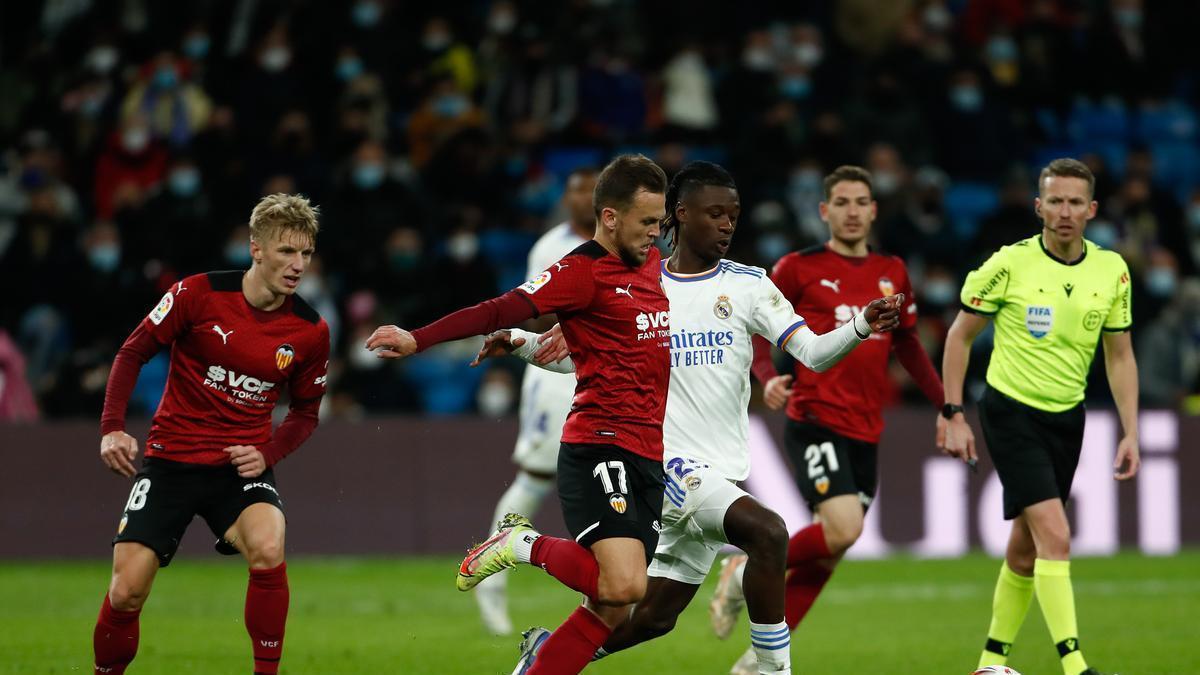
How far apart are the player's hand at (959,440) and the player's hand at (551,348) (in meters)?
2.11

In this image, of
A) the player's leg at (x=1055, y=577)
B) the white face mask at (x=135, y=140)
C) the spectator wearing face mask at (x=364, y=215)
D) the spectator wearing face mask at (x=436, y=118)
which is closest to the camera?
the player's leg at (x=1055, y=577)

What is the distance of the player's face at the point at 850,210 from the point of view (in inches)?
365

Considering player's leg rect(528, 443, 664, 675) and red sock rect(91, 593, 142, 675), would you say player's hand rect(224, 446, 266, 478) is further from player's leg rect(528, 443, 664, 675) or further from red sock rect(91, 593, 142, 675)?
player's leg rect(528, 443, 664, 675)

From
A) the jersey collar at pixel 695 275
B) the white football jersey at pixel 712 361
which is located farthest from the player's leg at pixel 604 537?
the jersey collar at pixel 695 275

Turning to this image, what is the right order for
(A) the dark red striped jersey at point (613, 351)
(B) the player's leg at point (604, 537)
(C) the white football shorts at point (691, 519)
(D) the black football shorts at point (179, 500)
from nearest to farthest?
(B) the player's leg at point (604, 537), (A) the dark red striped jersey at point (613, 351), (C) the white football shorts at point (691, 519), (D) the black football shorts at point (179, 500)

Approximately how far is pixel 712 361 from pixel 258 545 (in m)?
2.12

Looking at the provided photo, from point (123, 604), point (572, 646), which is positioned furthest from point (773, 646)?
point (123, 604)

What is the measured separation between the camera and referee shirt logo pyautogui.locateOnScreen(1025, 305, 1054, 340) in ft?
27.9

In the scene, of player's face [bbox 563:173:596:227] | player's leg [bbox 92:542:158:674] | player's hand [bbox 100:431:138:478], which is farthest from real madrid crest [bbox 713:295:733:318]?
player's face [bbox 563:173:596:227]

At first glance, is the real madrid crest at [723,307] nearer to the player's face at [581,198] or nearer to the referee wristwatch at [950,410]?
the referee wristwatch at [950,410]

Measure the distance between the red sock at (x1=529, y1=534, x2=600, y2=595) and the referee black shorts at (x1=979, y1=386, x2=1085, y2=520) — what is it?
2474 mm

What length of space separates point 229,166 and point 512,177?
2.96 metres

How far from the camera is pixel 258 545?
7.64 m

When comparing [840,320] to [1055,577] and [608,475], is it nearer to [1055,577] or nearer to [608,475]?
[1055,577]
